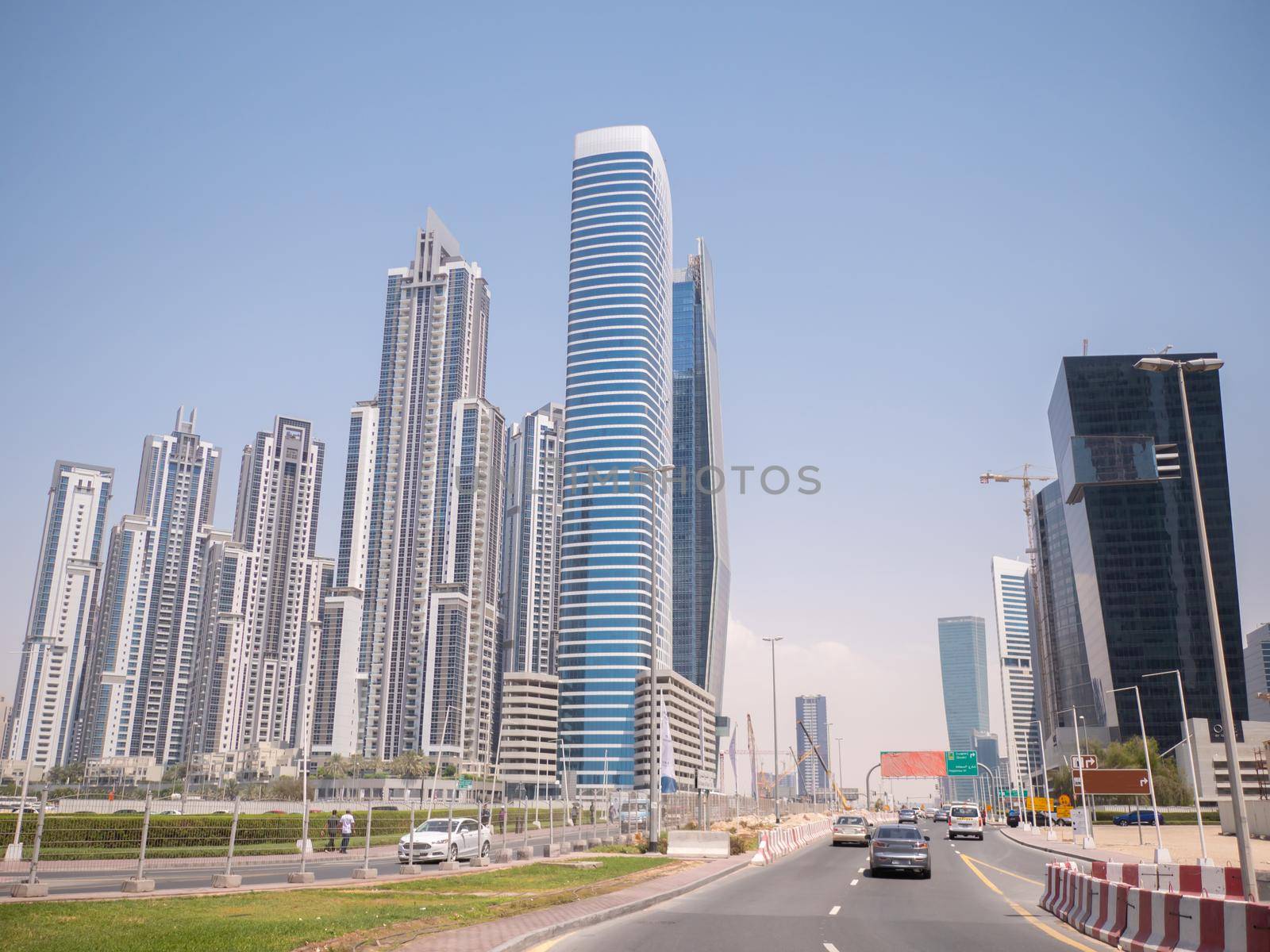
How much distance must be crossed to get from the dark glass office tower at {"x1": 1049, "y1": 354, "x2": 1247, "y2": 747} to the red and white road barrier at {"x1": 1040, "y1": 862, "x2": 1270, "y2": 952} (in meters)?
174

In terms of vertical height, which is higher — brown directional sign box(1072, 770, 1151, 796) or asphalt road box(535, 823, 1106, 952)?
brown directional sign box(1072, 770, 1151, 796)

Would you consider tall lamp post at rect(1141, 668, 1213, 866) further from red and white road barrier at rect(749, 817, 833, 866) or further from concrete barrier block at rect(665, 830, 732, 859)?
concrete barrier block at rect(665, 830, 732, 859)

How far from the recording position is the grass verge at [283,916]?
13.9 metres

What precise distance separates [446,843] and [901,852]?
628 inches

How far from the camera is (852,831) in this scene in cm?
5588

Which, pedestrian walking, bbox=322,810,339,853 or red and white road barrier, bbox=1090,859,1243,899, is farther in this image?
pedestrian walking, bbox=322,810,339,853

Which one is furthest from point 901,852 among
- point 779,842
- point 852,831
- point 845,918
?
point 852,831

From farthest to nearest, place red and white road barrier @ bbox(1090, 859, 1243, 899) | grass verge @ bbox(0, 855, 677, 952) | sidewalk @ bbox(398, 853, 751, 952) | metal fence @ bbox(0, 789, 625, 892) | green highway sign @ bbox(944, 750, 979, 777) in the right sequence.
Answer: green highway sign @ bbox(944, 750, 979, 777) → metal fence @ bbox(0, 789, 625, 892) → red and white road barrier @ bbox(1090, 859, 1243, 899) → sidewalk @ bbox(398, 853, 751, 952) → grass verge @ bbox(0, 855, 677, 952)

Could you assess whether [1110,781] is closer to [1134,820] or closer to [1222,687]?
[1222,687]

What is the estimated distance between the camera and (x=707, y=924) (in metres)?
18.6

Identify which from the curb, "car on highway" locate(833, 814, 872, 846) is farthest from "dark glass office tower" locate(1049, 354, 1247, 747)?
the curb

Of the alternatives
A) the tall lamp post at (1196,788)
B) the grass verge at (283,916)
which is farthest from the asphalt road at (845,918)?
the tall lamp post at (1196,788)

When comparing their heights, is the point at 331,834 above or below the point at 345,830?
below

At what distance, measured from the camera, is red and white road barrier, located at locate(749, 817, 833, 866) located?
39.6 m
